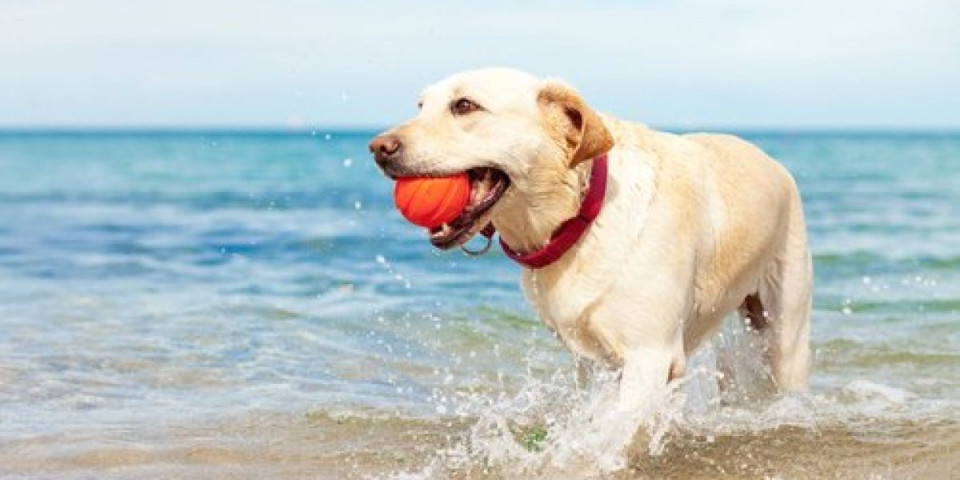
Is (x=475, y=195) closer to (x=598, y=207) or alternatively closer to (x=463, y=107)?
(x=463, y=107)

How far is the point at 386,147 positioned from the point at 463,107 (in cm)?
35

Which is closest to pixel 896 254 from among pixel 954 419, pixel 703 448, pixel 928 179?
pixel 954 419

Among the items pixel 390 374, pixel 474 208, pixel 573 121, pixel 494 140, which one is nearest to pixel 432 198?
pixel 474 208

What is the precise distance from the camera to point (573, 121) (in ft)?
16.6

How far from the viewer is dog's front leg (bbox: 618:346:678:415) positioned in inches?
209

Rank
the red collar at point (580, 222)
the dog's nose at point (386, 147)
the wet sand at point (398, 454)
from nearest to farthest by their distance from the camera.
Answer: the dog's nose at point (386, 147) < the red collar at point (580, 222) < the wet sand at point (398, 454)

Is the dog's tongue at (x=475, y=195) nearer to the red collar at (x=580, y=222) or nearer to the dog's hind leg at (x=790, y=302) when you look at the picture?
the red collar at (x=580, y=222)

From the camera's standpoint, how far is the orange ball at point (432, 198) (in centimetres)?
488

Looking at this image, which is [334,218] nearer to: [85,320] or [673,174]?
[85,320]

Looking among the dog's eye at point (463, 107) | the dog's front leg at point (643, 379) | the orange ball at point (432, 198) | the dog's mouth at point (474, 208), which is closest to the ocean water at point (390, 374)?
the dog's front leg at point (643, 379)

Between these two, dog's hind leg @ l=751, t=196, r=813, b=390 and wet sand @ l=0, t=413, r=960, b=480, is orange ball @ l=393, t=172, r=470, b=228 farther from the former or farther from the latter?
dog's hind leg @ l=751, t=196, r=813, b=390

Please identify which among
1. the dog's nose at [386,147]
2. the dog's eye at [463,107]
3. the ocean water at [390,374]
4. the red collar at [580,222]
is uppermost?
the dog's eye at [463,107]

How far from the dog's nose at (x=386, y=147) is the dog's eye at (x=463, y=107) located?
256 millimetres

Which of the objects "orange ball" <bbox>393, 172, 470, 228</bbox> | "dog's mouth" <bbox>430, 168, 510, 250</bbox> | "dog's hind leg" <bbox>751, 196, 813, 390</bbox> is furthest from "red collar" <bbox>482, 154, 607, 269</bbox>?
"dog's hind leg" <bbox>751, 196, 813, 390</bbox>
